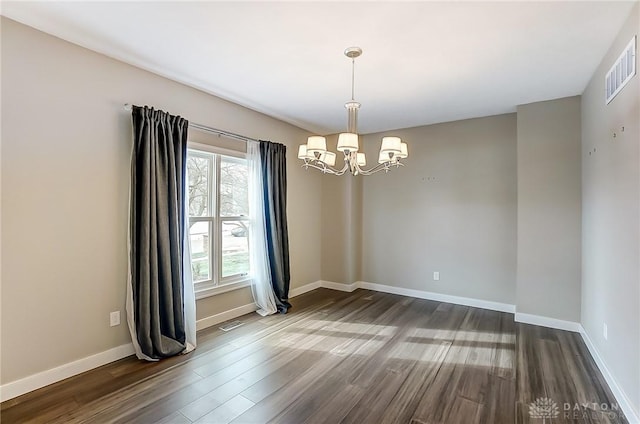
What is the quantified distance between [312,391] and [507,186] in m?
3.62

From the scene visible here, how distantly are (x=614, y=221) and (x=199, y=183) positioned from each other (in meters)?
3.90

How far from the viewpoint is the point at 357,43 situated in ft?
8.29

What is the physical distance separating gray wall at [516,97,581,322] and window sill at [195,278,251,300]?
3443 millimetres

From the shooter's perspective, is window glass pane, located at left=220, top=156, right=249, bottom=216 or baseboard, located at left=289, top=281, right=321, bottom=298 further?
baseboard, located at left=289, top=281, right=321, bottom=298

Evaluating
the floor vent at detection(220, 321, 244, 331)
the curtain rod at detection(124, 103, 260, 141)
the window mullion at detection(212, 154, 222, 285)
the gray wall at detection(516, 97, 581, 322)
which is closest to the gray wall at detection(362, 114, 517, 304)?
the gray wall at detection(516, 97, 581, 322)

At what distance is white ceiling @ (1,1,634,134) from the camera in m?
2.13

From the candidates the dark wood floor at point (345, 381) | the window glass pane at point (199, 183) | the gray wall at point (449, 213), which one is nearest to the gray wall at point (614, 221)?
the dark wood floor at point (345, 381)

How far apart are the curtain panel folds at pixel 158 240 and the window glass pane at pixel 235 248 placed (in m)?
0.76

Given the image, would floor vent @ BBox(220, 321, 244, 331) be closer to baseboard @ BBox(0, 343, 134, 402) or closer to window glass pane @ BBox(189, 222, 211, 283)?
window glass pane @ BBox(189, 222, 211, 283)

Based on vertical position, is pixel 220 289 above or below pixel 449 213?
below

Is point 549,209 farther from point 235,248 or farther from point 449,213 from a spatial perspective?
point 235,248

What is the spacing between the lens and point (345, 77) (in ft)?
10.4

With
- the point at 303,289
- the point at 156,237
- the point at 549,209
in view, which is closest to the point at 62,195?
the point at 156,237

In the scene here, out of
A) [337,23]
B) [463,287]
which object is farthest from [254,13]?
[463,287]
